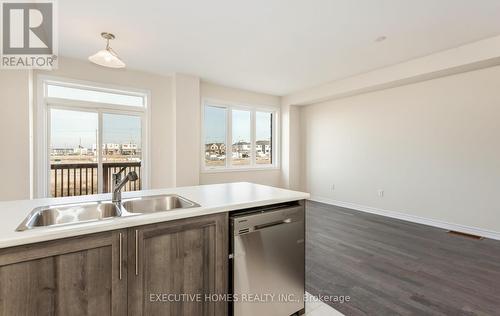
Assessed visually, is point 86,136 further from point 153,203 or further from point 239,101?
point 239,101

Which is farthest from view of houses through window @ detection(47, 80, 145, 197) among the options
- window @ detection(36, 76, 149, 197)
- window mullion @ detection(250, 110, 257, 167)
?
window mullion @ detection(250, 110, 257, 167)

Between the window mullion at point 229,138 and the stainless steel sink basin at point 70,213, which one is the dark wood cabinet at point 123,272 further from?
the window mullion at point 229,138

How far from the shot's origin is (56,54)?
3664 mm

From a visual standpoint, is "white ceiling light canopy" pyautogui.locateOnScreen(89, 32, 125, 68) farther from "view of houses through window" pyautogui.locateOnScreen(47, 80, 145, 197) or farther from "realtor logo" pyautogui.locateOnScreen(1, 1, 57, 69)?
"view of houses through window" pyautogui.locateOnScreen(47, 80, 145, 197)

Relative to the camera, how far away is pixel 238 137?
5.85m

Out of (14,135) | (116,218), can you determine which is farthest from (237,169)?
(116,218)

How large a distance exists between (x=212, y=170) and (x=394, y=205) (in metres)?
3.84

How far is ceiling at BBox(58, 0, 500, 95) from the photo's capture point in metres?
2.47

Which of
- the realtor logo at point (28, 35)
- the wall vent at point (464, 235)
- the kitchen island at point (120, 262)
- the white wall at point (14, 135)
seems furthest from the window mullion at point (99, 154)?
the wall vent at point (464, 235)

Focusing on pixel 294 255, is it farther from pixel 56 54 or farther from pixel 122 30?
pixel 56 54

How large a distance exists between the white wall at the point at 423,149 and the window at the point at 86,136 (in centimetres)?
438

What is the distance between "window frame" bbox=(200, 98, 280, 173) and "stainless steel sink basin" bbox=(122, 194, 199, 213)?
3.27 metres

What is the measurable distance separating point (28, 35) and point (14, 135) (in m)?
1.36

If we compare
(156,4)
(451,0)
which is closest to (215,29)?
(156,4)
